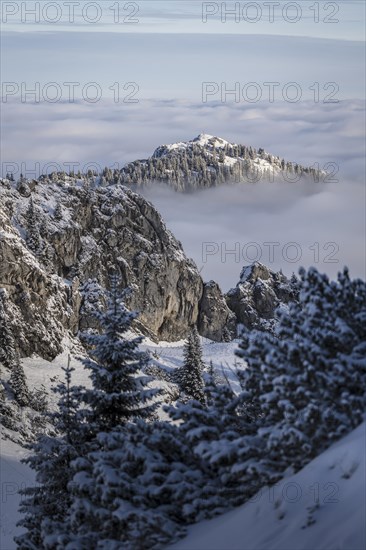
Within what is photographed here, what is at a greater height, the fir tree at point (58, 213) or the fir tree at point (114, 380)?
Result: the fir tree at point (58, 213)

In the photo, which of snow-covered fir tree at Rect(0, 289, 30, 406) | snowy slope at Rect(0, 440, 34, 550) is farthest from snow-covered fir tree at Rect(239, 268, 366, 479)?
snow-covered fir tree at Rect(0, 289, 30, 406)

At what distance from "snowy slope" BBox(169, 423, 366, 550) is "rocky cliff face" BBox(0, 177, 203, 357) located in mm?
64625

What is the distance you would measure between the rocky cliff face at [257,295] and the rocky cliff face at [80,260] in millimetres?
6803

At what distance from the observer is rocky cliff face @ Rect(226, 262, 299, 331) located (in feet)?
436

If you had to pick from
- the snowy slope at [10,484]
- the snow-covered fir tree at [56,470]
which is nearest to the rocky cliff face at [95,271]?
the snowy slope at [10,484]

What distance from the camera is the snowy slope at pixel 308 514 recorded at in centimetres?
1605

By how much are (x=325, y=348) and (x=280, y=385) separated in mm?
1388

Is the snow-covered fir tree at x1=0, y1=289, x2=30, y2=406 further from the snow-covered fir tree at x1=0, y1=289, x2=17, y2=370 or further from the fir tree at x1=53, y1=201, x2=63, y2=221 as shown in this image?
the fir tree at x1=53, y1=201, x2=63, y2=221

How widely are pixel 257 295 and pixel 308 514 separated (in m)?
118

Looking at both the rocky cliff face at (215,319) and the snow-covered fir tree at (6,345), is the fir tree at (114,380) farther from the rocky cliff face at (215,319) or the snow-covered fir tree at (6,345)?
the rocky cliff face at (215,319)

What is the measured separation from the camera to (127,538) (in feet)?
60.5

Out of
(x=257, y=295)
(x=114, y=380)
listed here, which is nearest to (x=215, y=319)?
(x=257, y=295)

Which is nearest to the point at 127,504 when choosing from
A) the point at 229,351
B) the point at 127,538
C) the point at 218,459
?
the point at 127,538

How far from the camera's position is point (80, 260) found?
10669cm
